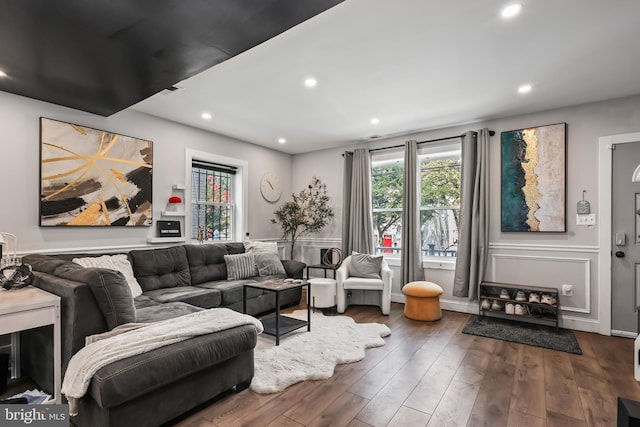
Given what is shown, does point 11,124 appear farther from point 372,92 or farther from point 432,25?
point 432,25

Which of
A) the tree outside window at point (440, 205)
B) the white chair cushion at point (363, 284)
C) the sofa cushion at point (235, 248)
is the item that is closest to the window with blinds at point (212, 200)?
the sofa cushion at point (235, 248)

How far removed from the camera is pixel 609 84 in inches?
123

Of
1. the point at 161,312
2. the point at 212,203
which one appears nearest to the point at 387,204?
the point at 212,203

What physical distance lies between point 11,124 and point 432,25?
3820mm

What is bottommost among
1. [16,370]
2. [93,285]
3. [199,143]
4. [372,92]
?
[16,370]

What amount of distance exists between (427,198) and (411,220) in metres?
0.48

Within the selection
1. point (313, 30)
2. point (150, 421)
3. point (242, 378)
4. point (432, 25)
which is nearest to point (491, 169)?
point (432, 25)

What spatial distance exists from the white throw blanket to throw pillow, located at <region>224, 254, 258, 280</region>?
1947 millimetres

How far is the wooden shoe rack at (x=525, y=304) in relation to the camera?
365cm

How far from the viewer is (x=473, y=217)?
420 cm

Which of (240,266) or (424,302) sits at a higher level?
(240,266)

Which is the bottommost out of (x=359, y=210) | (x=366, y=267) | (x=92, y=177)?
(x=366, y=267)

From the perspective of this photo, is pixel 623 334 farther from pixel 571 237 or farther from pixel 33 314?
pixel 33 314

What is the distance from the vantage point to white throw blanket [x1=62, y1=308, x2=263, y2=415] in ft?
5.30
